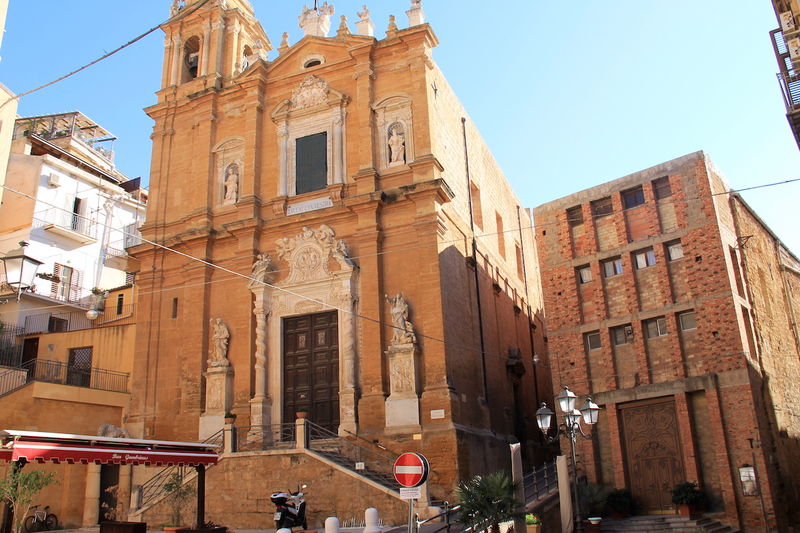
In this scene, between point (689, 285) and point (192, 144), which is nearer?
point (689, 285)

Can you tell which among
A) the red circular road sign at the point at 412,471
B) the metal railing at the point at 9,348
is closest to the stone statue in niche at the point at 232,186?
the metal railing at the point at 9,348

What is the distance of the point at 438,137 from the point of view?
78.6 ft

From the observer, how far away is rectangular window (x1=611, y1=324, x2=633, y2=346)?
801 inches

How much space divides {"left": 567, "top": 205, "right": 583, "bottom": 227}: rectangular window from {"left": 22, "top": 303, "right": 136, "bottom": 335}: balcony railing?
17713mm

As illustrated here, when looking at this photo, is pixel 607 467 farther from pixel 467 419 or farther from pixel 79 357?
pixel 79 357

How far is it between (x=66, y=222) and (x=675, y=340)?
27764 mm

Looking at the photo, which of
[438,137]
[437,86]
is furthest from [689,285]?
[437,86]

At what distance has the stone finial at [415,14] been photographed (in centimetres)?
2461

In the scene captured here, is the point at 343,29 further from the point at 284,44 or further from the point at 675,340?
the point at 675,340

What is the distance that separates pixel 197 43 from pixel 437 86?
10809 millimetres

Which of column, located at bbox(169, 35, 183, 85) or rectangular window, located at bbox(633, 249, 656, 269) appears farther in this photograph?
column, located at bbox(169, 35, 183, 85)

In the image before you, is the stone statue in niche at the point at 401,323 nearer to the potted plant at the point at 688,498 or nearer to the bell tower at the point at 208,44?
the potted plant at the point at 688,498

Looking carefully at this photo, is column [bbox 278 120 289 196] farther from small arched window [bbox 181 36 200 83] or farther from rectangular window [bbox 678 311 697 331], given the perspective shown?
rectangular window [bbox 678 311 697 331]

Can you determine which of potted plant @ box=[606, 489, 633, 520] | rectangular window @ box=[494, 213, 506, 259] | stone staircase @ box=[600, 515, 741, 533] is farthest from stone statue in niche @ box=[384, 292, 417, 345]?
rectangular window @ box=[494, 213, 506, 259]
